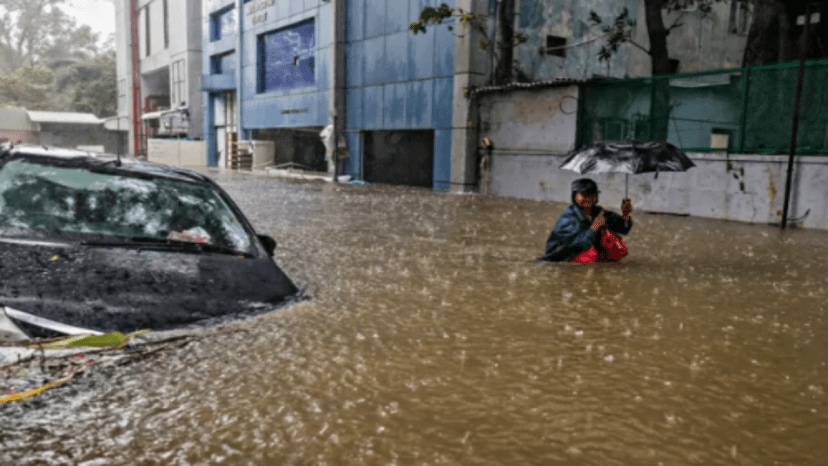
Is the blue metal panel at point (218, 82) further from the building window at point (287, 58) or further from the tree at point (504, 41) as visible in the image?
the tree at point (504, 41)

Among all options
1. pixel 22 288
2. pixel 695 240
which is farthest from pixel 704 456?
pixel 695 240

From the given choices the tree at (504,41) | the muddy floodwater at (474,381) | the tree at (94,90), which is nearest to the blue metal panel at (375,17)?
the tree at (504,41)

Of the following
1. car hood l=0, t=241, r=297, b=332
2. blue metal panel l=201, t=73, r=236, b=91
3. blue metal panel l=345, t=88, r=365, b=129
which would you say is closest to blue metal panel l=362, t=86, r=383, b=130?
blue metal panel l=345, t=88, r=365, b=129

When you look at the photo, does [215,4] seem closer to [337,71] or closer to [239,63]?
[239,63]

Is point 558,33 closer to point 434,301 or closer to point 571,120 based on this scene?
point 571,120

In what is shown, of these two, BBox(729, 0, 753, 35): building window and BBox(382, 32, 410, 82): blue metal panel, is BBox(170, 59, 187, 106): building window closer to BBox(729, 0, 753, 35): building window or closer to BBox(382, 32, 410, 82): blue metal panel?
BBox(382, 32, 410, 82): blue metal panel

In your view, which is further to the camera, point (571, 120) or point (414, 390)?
point (571, 120)

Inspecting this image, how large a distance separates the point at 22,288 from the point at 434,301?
2.90m

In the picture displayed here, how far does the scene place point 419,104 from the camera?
73.9ft

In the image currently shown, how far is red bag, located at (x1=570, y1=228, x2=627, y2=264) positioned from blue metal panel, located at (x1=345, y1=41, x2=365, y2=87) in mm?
19740

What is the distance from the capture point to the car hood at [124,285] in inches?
134

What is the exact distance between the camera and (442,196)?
1883 cm

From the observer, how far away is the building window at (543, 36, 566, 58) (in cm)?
2150

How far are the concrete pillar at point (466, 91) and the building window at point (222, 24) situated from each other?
64.3 feet
